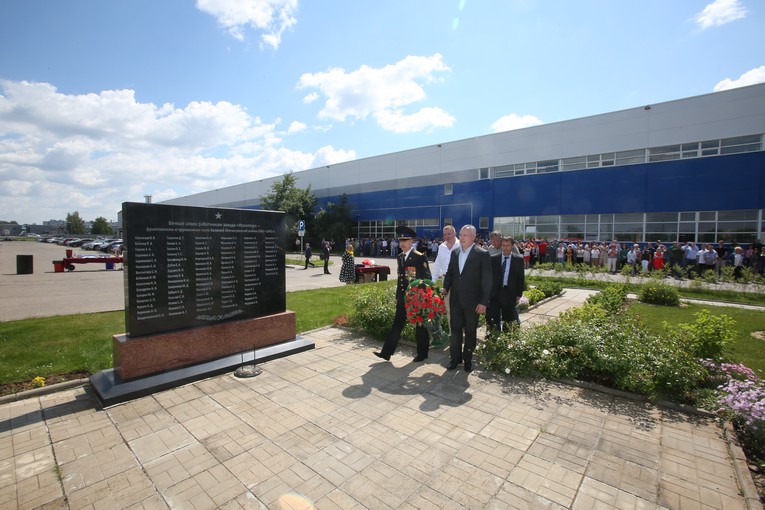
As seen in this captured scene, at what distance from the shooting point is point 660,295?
1091 centimetres

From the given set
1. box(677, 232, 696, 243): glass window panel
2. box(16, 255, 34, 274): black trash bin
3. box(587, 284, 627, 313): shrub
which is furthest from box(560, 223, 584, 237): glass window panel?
box(16, 255, 34, 274): black trash bin

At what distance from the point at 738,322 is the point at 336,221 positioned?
118ft

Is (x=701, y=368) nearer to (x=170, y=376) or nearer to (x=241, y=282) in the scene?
(x=241, y=282)

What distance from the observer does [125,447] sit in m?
3.45

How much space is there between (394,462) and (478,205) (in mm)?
29866

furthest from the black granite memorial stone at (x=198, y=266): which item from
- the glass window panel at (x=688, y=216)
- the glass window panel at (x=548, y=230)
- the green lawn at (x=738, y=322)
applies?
the glass window panel at (x=688, y=216)

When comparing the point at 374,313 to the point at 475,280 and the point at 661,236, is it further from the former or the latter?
the point at 661,236

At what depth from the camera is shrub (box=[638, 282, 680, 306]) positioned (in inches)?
422

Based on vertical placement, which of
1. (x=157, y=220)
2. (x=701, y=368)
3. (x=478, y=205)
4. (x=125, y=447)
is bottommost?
(x=125, y=447)

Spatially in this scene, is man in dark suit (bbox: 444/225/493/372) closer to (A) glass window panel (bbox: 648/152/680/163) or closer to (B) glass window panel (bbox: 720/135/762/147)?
(A) glass window panel (bbox: 648/152/680/163)

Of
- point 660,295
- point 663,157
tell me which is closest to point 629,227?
point 663,157

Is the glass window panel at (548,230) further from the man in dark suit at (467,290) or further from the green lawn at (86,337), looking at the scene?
the man in dark suit at (467,290)

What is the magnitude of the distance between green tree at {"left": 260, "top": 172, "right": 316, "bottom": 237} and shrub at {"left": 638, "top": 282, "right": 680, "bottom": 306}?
1420 inches

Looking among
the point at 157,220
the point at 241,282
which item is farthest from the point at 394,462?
the point at 157,220
